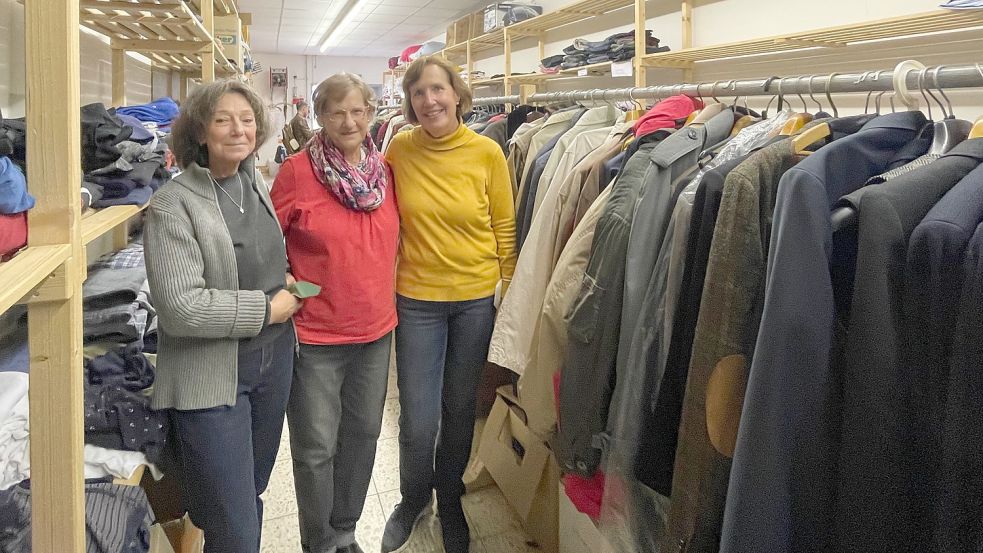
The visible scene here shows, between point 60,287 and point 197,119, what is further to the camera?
point 197,119

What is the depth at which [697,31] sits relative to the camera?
10.3 feet

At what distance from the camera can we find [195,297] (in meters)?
1.28

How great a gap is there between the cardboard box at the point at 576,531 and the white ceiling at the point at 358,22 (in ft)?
19.3

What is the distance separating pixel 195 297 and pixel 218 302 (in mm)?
45

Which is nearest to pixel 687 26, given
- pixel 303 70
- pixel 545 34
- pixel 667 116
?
pixel 667 116

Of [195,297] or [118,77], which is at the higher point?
[118,77]

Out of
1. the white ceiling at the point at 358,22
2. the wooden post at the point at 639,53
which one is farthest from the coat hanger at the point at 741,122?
the white ceiling at the point at 358,22

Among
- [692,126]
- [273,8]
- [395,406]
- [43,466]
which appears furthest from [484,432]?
[273,8]

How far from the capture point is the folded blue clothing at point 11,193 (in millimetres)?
717

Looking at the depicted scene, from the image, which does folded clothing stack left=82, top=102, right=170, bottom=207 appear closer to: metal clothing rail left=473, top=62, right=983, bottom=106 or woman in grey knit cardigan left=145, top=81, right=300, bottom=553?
woman in grey knit cardigan left=145, top=81, right=300, bottom=553

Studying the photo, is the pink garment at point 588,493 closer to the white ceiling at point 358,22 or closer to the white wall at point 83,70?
the white wall at point 83,70

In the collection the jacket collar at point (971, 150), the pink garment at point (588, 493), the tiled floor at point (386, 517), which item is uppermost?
the jacket collar at point (971, 150)

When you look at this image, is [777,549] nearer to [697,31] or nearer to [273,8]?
[697,31]

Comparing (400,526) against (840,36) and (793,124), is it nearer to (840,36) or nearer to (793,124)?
(793,124)
